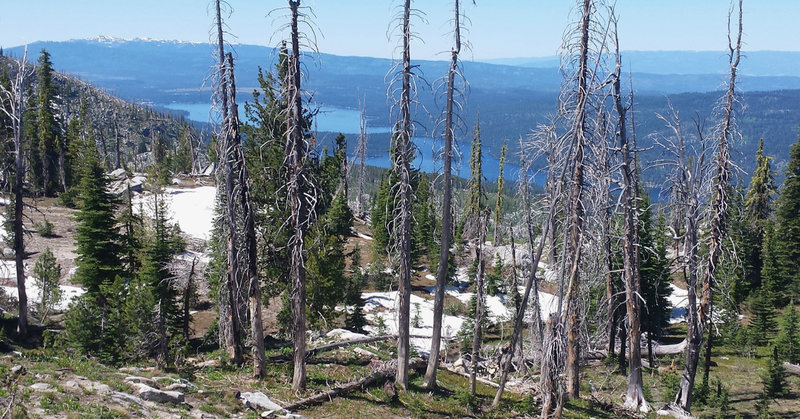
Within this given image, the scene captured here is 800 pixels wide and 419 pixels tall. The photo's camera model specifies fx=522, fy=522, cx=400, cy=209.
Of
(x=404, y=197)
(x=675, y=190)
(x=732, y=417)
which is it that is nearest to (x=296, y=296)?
(x=404, y=197)

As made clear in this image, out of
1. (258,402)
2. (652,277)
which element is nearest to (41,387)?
(258,402)

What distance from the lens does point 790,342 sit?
29484 millimetres

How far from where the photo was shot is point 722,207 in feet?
58.2

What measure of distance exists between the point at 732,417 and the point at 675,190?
10168 millimetres

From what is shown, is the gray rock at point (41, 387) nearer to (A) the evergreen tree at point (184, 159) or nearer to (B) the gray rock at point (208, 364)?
(B) the gray rock at point (208, 364)

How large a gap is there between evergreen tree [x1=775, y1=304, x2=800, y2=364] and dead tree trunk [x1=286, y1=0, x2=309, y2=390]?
28153 millimetres

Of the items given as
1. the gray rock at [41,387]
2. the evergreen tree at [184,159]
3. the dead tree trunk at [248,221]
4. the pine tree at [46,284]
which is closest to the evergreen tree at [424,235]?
the pine tree at [46,284]

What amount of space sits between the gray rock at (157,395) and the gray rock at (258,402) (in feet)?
5.28

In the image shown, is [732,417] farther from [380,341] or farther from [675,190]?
[380,341]

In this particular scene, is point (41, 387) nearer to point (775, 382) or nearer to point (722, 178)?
point (722, 178)

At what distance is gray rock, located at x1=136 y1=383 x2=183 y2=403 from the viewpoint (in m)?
11.9

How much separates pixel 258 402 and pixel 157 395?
2.43 metres

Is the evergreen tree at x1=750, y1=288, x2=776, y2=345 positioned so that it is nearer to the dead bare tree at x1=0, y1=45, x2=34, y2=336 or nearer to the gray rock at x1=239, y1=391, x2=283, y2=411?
the gray rock at x1=239, y1=391, x2=283, y2=411

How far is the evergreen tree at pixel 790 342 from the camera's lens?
28.7 meters
